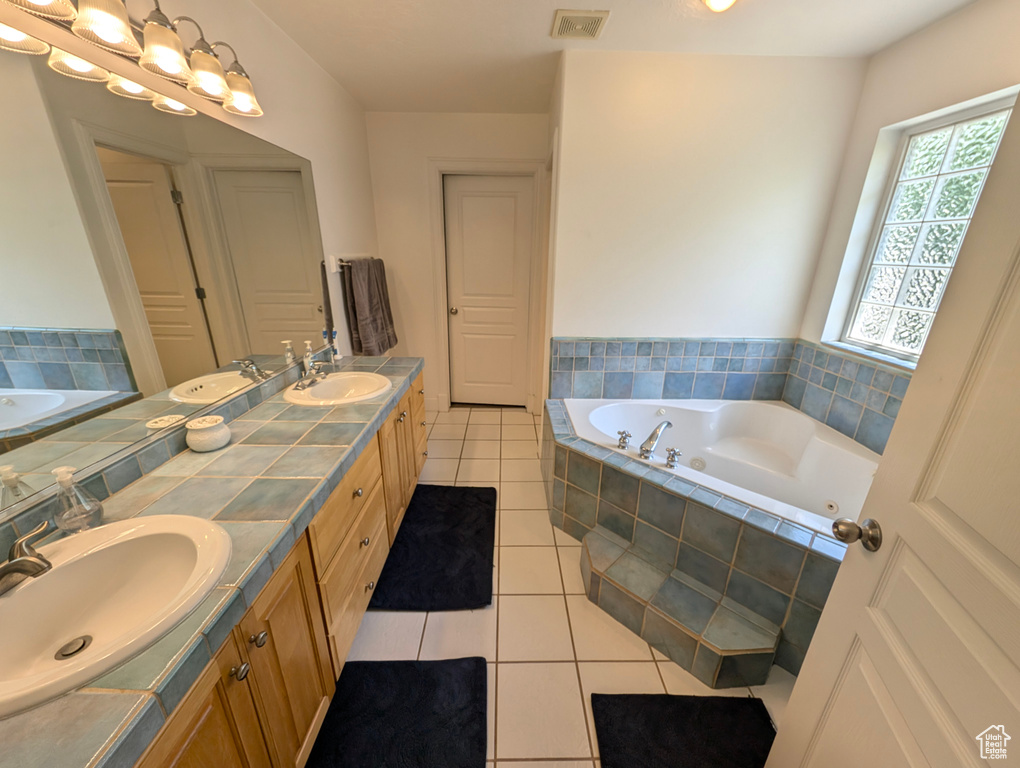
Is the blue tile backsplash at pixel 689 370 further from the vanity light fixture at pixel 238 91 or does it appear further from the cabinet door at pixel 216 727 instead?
the cabinet door at pixel 216 727

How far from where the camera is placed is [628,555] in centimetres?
165

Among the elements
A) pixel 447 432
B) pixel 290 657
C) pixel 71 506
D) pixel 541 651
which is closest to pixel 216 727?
pixel 290 657

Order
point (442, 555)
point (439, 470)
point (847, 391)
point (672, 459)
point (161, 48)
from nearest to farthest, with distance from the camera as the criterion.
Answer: point (161, 48), point (672, 459), point (442, 555), point (847, 391), point (439, 470)

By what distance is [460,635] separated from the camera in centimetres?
148

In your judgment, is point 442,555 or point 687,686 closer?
point 687,686

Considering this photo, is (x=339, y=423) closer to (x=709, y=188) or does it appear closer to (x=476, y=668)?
(x=476, y=668)

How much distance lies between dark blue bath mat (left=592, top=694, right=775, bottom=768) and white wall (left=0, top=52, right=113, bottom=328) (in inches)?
73.2

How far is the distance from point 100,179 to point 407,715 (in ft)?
5.73

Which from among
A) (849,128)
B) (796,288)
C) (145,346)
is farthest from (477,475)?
(849,128)

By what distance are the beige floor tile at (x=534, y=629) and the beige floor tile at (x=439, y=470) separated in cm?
99

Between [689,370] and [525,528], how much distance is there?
141 centimetres

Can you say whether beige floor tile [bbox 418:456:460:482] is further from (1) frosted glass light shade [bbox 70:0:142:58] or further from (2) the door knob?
(1) frosted glass light shade [bbox 70:0:142:58]

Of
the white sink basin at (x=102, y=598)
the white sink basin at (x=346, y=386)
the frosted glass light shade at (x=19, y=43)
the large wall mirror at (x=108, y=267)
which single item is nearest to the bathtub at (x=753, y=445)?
the white sink basin at (x=346, y=386)

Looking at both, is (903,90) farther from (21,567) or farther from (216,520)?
(21,567)
